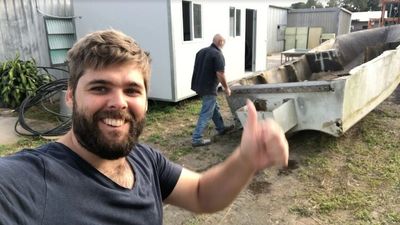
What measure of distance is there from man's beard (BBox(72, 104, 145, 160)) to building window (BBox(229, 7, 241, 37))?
919cm

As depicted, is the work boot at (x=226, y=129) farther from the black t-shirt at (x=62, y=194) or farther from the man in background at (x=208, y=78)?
the black t-shirt at (x=62, y=194)

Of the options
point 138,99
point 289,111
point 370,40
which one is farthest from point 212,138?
point 370,40

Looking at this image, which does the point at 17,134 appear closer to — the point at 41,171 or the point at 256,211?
the point at 256,211

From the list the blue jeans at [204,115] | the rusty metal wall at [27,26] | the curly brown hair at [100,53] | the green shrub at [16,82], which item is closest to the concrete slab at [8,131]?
the green shrub at [16,82]

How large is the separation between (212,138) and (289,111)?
5.49 feet

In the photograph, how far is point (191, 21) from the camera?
8.15m

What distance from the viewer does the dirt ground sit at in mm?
3594

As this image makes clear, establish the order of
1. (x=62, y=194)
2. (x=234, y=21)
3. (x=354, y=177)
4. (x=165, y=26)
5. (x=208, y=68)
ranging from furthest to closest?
1. (x=234, y=21)
2. (x=165, y=26)
3. (x=208, y=68)
4. (x=354, y=177)
5. (x=62, y=194)

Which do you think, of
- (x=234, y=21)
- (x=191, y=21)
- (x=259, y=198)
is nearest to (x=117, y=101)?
(x=259, y=198)

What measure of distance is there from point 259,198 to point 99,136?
3.06 m

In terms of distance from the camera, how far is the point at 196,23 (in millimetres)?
8539

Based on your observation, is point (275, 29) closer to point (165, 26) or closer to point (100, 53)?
point (165, 26)

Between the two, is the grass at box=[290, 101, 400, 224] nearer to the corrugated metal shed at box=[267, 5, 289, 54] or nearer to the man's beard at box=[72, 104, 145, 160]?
the man's beard at box=[72, 104, 145, 160]

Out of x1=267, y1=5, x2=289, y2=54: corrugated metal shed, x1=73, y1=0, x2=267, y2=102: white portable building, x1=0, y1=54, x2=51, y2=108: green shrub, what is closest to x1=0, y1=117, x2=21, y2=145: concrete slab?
x1=0, y1=54, x2=51, y2=108: green shrub
